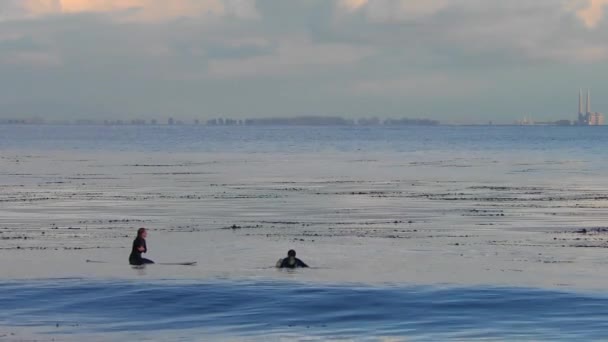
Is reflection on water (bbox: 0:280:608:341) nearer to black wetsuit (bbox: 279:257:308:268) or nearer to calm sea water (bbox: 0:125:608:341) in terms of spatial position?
calm sea water (bbox: 0:125:608:341)

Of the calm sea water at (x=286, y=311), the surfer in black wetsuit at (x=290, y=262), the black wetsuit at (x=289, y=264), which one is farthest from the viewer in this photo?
the black wetsuit at (x=289, y=264)

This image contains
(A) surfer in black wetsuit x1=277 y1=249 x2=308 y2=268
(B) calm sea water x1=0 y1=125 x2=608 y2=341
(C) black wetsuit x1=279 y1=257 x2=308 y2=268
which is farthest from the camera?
(C) black wetsuit x1=279 y1=257 x2=308 y2=268

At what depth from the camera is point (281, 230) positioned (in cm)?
4481

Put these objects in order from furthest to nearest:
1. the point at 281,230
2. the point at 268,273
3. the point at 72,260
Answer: the point at 281,230 → the point at 72,260 → the point at 268,273

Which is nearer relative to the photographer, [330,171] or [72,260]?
[72,260]

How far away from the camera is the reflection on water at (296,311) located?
25.1 m

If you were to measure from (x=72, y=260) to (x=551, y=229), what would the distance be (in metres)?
19.9

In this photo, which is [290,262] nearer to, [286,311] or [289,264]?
[289,264]

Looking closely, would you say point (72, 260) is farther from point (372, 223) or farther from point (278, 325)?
point (372, 223)

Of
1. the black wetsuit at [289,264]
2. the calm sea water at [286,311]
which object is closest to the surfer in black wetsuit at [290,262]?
the black wetsuit at [289,264]

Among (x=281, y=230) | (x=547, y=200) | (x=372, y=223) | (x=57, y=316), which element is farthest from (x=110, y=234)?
(x=547, y=200)

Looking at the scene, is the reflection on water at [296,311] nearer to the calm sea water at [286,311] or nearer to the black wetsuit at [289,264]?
the calm sea water at [286,311]

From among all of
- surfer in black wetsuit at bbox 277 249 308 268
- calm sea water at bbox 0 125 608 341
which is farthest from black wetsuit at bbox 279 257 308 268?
calm sea water at bbox 0 125 608 341

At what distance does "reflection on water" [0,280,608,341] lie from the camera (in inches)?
987
